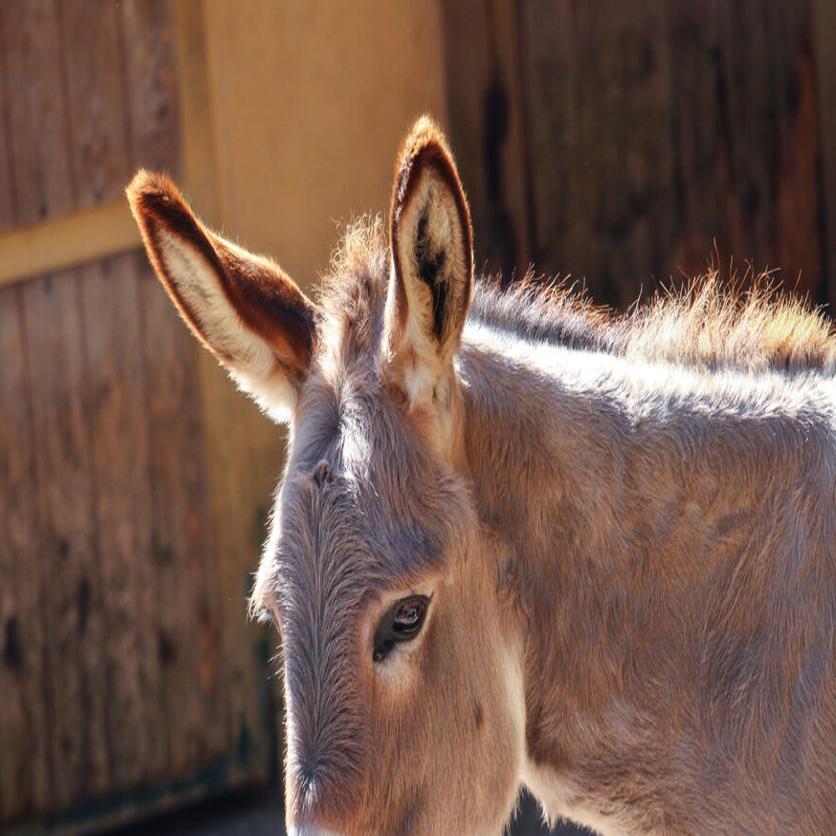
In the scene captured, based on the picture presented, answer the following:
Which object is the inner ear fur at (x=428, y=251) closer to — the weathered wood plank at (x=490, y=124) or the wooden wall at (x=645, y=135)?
the wooden wall at (x=645, y=135)

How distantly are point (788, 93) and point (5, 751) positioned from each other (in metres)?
4.16

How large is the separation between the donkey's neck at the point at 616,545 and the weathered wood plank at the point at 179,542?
3.37 metres

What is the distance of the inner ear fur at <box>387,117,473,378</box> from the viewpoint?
259 centimetres

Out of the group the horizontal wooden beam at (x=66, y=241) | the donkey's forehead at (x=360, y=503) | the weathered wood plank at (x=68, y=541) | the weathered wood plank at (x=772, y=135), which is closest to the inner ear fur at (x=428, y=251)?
the donkey's forehead at (x=360, y=503)

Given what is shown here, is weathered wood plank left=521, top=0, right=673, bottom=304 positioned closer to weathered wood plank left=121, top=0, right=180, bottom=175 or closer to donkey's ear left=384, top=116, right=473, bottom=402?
weathered wood plank left=121, top=0, right=180, bottom=175

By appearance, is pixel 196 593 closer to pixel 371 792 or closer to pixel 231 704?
pixel 231 704

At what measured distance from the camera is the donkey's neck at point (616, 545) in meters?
2.83

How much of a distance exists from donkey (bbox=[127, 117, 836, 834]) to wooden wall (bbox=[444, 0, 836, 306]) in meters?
3.11

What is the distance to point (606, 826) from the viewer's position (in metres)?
2.90

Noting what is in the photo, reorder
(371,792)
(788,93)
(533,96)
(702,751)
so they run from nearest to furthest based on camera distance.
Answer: (371,792), (702,751), (788,93), (533,96)

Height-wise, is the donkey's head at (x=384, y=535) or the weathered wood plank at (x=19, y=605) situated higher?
the donkey's head at (x=384, y=535)

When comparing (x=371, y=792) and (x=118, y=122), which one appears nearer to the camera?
(x=371, y=792)

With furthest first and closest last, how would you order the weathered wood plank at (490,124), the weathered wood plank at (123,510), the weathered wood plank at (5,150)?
the weathered wood plank at (490,124)
the weathered wood plank at (5,150)
the weathered wood plank at (123,510)

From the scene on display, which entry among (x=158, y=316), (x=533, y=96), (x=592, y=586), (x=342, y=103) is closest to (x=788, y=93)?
(x=533, y=96)
